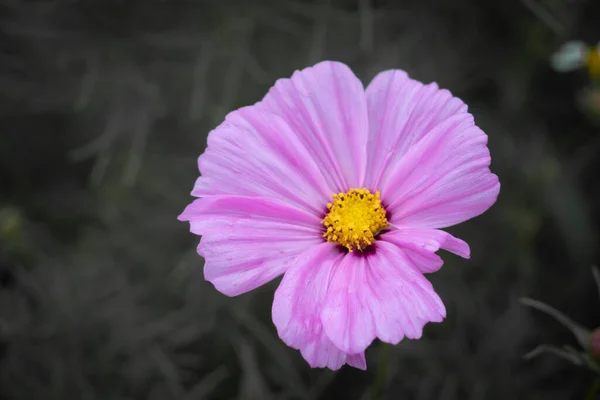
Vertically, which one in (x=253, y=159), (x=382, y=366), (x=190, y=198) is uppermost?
(x=253, y=159)

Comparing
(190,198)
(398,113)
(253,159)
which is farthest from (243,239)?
(190,198)

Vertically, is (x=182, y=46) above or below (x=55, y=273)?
above

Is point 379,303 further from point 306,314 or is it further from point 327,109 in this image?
point 327,109

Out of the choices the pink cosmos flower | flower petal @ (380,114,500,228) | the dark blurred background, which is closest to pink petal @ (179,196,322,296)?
the pink cosmos flower

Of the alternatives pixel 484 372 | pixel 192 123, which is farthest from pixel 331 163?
pixel 192 123

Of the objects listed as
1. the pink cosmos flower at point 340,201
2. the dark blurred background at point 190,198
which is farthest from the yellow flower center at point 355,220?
the dark blurred background at point 190,198

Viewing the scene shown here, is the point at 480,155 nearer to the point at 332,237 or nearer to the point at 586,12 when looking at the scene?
the point at 332,237
